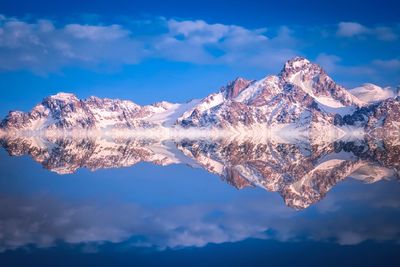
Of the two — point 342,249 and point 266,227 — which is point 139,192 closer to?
point 266,227

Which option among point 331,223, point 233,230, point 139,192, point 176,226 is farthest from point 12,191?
point 331,223

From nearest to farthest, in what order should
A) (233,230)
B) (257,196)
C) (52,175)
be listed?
(233,230)
(257,196)
(52,175)

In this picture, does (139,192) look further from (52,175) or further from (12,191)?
(52,175)

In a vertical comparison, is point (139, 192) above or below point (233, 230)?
above

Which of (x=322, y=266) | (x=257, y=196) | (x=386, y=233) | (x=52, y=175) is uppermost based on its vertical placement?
(x=52, y=175)

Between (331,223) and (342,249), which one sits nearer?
(342,249)

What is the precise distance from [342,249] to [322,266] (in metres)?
1.49

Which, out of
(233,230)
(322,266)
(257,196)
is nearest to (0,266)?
(233,230)

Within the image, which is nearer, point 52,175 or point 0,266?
point 0,266

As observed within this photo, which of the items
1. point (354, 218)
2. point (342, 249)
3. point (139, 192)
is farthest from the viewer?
point (139, 192)

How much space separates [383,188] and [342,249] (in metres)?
12.3

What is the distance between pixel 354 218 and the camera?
16516mm

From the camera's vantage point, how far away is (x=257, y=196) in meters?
22.9

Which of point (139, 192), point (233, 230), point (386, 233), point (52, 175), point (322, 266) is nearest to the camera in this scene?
point (322, 266)
